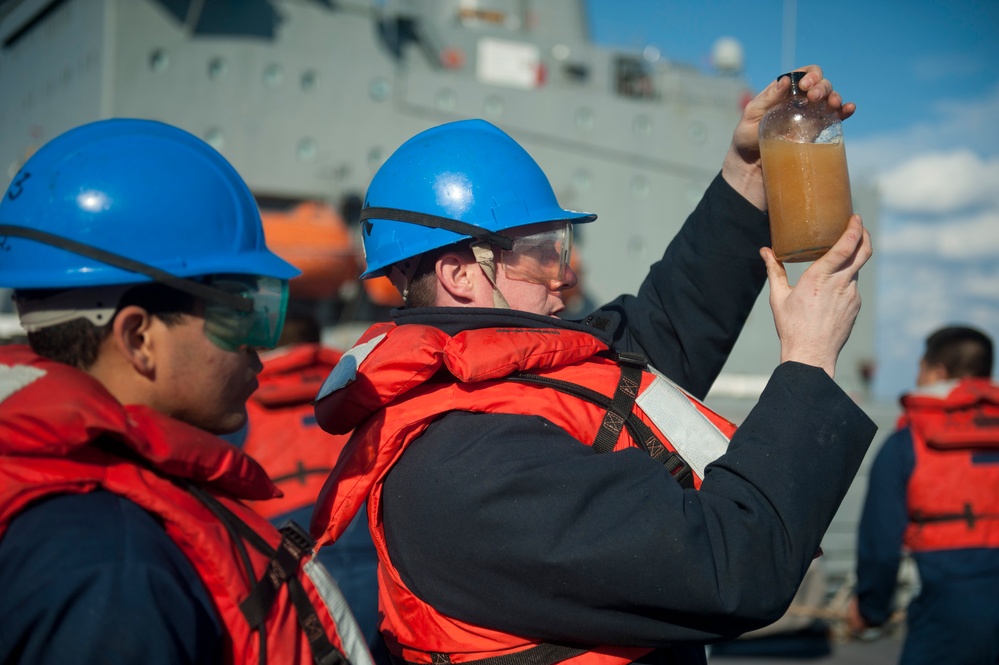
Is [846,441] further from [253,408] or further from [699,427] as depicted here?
[253,408]

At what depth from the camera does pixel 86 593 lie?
1.16 metres

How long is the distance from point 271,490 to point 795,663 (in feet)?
22.3

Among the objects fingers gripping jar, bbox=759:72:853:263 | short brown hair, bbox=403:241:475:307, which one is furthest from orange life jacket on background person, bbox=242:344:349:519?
fingers gripping jar, bbox=759:72:853:263

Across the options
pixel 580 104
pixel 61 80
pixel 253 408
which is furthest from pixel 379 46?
pixel 253 408

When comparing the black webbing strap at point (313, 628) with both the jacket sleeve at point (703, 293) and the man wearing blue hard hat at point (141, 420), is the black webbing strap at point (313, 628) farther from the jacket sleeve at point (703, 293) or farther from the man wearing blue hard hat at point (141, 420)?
the jacket sleeve at point (703, 293)

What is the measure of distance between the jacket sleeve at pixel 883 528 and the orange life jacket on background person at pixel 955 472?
0.07 metres

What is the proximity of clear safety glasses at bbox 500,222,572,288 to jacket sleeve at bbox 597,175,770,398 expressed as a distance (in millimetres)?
273

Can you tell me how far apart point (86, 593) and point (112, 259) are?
1.88 ft

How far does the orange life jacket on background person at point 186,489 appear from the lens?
1.25 meters

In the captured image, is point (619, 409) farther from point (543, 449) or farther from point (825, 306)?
point (825, 306)

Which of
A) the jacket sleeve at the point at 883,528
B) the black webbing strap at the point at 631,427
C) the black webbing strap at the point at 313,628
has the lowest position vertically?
the jacket sleeve at the point at 883,528

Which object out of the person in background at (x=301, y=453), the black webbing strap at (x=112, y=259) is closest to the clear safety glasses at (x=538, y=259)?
the black webbing strap at (x=112, y=259)

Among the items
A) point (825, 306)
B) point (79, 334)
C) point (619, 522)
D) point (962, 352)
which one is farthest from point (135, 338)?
point (962, 352)

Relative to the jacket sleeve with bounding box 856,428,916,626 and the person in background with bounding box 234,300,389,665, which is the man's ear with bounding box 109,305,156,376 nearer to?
the person in background with bounding box 234,300,389,665
